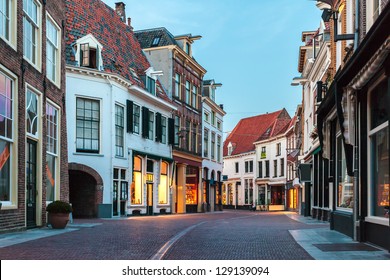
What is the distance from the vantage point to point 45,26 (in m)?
16.5

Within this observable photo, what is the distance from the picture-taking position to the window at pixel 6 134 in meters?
13.1

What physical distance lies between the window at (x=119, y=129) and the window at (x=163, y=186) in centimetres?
570

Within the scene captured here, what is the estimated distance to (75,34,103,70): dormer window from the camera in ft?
84.2

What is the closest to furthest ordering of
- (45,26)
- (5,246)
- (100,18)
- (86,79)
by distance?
(5,246)
(45,26)
(86,79)
(100,18)

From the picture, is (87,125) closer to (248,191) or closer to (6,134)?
(6,134)

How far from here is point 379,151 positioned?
10.5 metres

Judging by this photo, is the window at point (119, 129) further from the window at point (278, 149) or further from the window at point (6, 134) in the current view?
the window at point (278, 149)

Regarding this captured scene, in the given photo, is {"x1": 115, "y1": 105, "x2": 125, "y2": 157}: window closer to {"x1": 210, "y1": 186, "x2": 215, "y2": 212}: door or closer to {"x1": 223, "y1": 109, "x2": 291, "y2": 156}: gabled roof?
{"x1": 210, "y1": 186, "x2": 215, "y2": 212}: door

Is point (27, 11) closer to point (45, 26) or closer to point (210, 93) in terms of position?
point (45, 26)

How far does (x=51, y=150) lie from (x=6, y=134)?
13.8 ft

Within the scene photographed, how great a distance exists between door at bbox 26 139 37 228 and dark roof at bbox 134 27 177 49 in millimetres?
20685

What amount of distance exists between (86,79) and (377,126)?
17.3 meters

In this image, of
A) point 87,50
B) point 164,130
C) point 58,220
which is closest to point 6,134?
Result: point 58,220

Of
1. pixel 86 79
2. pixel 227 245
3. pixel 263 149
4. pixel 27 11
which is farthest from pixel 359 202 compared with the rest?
pixel 263 149
